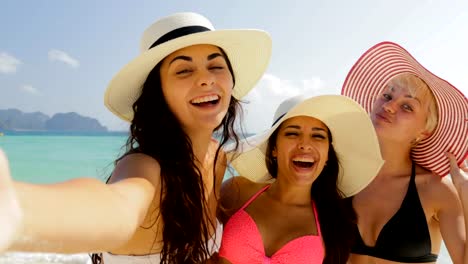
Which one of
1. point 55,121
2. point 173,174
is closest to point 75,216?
point 173,174

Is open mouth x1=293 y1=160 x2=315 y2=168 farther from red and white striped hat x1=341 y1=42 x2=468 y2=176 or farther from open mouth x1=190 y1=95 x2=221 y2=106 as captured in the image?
red and white striped hat x1=341 y1=42 x2=468 y2=176

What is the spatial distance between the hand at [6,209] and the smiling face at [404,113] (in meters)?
2.89

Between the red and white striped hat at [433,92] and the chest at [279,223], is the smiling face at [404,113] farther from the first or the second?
the chest at [279,223]

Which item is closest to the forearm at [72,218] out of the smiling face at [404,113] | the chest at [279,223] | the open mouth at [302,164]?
the chest at [279,223]

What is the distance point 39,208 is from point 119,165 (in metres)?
1.07

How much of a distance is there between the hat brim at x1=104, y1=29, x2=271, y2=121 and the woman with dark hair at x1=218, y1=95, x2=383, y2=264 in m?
0.41

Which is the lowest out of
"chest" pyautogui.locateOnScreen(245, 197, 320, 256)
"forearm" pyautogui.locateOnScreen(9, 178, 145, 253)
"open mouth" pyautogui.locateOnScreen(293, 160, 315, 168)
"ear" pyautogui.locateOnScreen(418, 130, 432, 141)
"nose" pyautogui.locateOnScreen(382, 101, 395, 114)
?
"chest" pyautogui.locateOnScreen(245, 197, 320, 256)

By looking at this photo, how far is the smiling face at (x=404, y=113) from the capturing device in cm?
319

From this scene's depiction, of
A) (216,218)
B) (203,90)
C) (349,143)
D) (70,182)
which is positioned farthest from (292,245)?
(70,182)

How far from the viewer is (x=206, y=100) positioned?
2422 mm

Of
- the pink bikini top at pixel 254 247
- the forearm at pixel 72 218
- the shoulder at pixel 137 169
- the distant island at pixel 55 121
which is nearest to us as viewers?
the forearm at pixel 72 218

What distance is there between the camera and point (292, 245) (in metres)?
2.75

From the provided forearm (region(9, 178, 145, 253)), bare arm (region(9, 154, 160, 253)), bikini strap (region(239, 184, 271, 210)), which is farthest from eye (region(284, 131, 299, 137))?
forearm (region(9, 178, 145, 253))

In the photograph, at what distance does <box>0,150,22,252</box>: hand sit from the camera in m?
0.74
